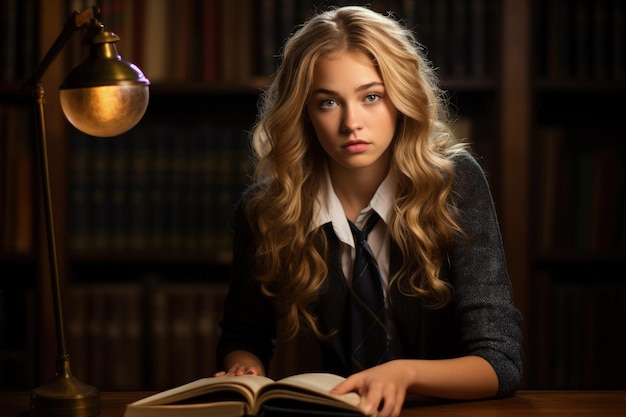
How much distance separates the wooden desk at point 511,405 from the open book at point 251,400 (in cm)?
12

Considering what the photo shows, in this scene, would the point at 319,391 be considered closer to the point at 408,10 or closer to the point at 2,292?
the point at 408,10

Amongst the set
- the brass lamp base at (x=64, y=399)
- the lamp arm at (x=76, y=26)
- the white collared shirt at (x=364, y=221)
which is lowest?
the brass lamp base at (x=64, y=399)

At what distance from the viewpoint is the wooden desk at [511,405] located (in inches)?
50.8

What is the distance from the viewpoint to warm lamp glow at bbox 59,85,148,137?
3.95 feet

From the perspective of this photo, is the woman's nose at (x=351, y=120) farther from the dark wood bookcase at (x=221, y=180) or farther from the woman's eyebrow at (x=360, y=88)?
the dark wood bookcase at (x=221, y=180)

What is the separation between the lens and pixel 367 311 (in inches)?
66.6

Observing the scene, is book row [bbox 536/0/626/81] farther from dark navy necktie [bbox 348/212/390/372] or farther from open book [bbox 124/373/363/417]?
open book [bbox 124/373/363/417]

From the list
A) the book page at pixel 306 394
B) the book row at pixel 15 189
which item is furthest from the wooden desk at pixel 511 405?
the book row at pixel 15 189

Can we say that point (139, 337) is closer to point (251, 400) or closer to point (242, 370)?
point (242, 370)

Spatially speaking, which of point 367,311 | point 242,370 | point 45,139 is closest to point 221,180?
point 367,311

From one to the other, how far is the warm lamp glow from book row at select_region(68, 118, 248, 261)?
124cm

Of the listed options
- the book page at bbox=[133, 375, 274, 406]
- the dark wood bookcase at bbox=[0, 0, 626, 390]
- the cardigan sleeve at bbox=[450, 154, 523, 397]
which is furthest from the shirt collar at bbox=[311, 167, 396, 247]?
the dark wood bookcase at bbox=[0, 0, 626, 390]

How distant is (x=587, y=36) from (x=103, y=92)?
160 cm

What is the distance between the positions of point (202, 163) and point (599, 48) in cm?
113
